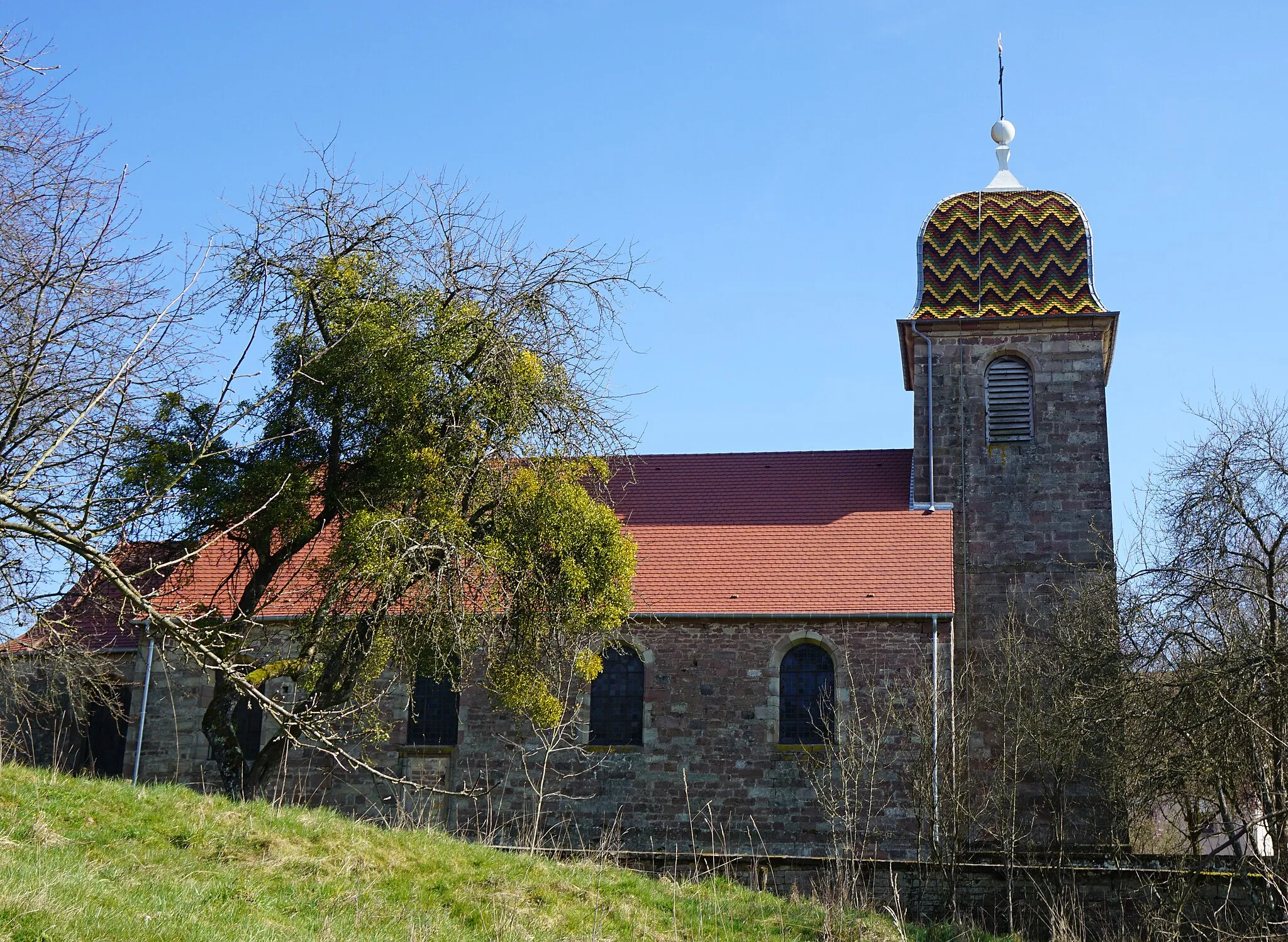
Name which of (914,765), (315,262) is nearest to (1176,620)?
(914,765)

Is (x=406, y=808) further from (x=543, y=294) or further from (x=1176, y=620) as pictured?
(x=1176, y=620)

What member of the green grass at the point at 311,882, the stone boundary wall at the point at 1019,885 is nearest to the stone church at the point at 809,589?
the stone boundary wall at the point at 1019,885

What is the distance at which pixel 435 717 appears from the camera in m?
20.7

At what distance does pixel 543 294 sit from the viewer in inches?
571

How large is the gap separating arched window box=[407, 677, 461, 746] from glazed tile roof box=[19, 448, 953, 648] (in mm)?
2493

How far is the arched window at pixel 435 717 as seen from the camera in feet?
67.3

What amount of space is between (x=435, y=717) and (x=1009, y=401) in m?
11.3

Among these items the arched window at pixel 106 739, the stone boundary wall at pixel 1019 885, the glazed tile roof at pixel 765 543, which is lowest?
the stone boundary wall at pixel 1019 885

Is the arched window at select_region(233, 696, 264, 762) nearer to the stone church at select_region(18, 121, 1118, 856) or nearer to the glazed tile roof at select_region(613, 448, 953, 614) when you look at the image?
the stone church at select_region(18, 121, 1118, 856)

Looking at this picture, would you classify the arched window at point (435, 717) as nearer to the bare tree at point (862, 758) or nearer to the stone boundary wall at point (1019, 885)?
the stone boundary wall at point (1019, 885)

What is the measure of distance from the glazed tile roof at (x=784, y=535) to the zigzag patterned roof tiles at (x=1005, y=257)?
309 cm

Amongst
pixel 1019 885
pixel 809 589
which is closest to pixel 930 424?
pixel 809 589

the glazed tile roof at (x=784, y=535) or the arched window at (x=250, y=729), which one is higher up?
the glazed tile roof at (x=784, y=535)

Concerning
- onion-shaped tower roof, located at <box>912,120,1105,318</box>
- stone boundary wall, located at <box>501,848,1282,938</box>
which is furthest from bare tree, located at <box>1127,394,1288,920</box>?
onion-shaped tower roof, located at <box>912,120,1105,318</box>
